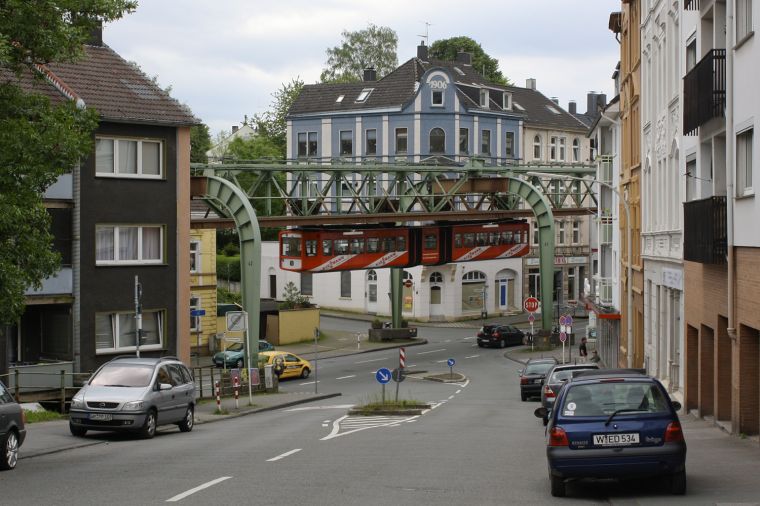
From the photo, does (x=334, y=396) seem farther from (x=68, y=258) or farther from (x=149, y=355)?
(x=68, y=258)

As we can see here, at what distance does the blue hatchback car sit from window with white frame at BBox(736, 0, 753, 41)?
882 cm

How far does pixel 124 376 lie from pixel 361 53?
8147cm

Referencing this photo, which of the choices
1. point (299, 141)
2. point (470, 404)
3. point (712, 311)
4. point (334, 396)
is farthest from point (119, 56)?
point (299, 141)

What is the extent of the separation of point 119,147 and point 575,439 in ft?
81.5

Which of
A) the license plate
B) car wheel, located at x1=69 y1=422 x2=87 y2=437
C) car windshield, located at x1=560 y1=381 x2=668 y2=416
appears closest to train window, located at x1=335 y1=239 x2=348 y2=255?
car wheel, located at x1=69 y1=422 x2=87 y2=437

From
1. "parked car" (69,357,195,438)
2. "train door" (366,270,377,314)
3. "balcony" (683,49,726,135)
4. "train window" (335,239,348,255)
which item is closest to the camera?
"balcony" (683,49,726,135)

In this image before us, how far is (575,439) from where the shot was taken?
13289 mm

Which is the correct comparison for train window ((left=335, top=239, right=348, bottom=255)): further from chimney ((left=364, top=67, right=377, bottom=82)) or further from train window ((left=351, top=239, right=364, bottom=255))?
chimney ((left=364, top=67, right=377, bottom=82))

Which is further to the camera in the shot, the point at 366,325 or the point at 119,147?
the point at 366,325

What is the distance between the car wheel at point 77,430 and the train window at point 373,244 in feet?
111

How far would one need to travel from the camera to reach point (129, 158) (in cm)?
3594

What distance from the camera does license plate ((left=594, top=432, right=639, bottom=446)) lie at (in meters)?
13.1

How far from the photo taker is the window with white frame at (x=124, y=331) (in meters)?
35.1

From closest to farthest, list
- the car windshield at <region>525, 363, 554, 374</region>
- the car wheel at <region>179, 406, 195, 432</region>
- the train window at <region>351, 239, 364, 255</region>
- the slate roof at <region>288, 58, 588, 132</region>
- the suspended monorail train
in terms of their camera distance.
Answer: the car wheel at <region>179, 406, 195, 432</region> < the car windshield at <region>525, 363, 554, 374</region> < the suspended monorail train < the train window at <region>351, 239, 364, 255</region> < the slate roof at <region>288, 58, 588, 132</region>
